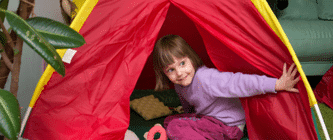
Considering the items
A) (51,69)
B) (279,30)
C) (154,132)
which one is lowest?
(154,132)

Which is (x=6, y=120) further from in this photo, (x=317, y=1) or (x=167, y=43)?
(x=317, y=1)

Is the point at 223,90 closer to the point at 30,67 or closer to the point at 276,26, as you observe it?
the point at 276,26

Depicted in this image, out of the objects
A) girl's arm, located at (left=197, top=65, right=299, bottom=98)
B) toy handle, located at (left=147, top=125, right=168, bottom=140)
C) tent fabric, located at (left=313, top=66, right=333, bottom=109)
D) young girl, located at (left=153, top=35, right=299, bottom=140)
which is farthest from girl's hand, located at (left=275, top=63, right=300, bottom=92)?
tent fabric, located at (left=313, top=66, right=333, bottom=109)

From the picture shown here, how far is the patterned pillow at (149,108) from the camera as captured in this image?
4.37 feet

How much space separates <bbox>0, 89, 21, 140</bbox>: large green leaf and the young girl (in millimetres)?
648

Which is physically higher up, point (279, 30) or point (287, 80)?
point (279, 30)

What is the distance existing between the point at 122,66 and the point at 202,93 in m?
0.40

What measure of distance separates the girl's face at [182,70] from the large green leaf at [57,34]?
562 millimetres

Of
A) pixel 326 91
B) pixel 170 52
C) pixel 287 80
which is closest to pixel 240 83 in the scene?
pixel 287 80

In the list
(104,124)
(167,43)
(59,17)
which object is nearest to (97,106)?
(104,124)

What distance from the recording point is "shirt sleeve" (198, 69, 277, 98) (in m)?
0.84

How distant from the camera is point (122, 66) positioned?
825 mm

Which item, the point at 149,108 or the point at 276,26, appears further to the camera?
the point at 149,108

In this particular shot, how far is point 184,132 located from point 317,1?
206 centimetres
